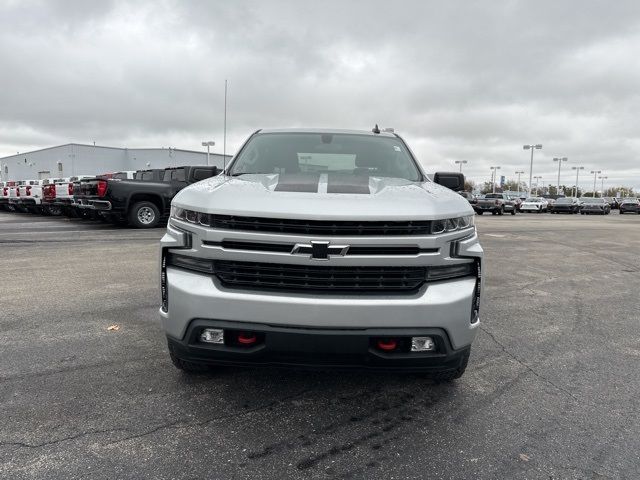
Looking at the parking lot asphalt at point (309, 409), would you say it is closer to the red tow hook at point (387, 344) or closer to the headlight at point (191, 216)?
the red tow hook at point (387, 344)

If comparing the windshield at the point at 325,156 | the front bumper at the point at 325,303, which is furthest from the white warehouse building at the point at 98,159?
the front bumper at the point at 325,303

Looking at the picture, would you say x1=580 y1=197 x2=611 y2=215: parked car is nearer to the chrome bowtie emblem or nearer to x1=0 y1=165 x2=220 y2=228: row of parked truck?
x1=0 y1=165 x2=220 y2=228: row of parked truck

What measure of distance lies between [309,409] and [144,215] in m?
12.1

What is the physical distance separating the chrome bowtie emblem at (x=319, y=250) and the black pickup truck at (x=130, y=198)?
35.1 ft

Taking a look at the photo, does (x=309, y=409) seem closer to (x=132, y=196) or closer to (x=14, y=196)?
(x=132, y=196)

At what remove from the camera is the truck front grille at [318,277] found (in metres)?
2.62

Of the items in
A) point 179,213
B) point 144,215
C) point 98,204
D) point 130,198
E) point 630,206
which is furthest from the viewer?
point 630,206

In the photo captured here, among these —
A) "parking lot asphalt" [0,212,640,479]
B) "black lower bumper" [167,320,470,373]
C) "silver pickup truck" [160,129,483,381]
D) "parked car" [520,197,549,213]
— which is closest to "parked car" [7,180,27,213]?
"parking lot asphalt" [0,212,640,479]

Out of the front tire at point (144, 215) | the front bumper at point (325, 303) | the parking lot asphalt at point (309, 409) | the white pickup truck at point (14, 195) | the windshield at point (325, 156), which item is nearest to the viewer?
the parking lot asphalt at point (309, 409)

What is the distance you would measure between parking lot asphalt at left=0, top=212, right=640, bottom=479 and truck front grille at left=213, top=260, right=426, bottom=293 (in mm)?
827

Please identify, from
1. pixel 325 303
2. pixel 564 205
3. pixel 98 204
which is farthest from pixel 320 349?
pixel 564 205

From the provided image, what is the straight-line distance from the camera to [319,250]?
256 centimetres

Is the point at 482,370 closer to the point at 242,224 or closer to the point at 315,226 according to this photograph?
the point at 315,226

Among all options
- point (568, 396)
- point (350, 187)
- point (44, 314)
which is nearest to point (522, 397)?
point (568, 396)
